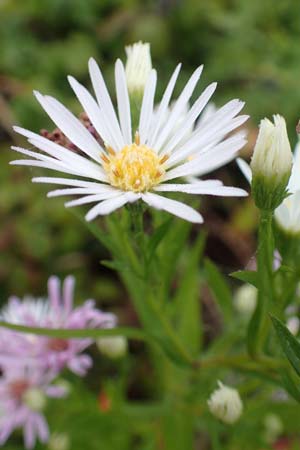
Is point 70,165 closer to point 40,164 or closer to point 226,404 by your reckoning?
point 40,164

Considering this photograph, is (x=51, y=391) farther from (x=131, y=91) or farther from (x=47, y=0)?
(x=47, y=0)

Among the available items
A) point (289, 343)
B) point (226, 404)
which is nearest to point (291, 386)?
point (289, 343)

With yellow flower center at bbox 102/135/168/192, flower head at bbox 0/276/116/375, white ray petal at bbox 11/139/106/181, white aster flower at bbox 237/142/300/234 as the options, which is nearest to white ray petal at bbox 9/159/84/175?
white ray petal at bbox 11/139/106/181

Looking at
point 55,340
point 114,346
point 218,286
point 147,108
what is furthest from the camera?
point 114,346

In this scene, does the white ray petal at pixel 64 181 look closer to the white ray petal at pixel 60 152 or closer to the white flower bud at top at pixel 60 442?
the white ray petal at pixel 60 152

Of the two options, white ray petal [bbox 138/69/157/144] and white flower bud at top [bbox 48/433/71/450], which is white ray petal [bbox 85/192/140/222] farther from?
white flower bud at top [bbox 48/433/71/450]

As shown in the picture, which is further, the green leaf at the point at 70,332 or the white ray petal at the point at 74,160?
the green leaf at the point at 70,332

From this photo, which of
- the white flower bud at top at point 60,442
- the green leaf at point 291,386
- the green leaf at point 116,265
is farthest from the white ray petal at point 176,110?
the white flower bud at top at point 60,442

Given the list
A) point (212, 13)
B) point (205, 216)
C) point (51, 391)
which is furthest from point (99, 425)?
point (212, 13)
